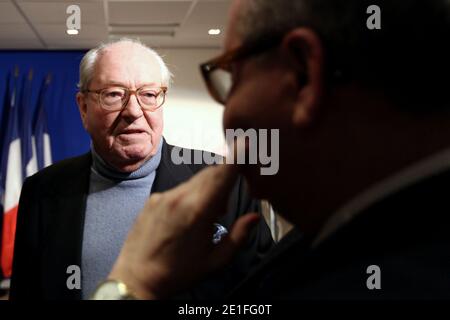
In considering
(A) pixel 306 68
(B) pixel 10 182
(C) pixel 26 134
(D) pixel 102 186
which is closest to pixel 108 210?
(D) pixel 102 186

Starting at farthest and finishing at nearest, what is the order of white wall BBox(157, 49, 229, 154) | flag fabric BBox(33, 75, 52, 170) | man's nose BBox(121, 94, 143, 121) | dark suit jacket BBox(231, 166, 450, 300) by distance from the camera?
1. white wall BBox(157, 49, 229, 154)
2. flag fabric BBox(33, 75, 52, 170)
3. man's nose BBox(121, 94, 143, 121)
4. dark suit jacket BBox(231, 166, 450, 300)

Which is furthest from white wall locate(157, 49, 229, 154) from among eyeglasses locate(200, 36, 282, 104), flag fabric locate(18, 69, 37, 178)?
eyeglasses locate(200, 36, 282, 104)

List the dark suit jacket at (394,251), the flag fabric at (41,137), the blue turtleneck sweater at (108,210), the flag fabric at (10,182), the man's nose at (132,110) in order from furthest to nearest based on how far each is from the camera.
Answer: the flag fabric at (41,137)
the flag fabric at (10,182)
the man's nose at (132,110)
the blue turtleneck sweater at (108,210)
the dark suit jacket at (394,251)

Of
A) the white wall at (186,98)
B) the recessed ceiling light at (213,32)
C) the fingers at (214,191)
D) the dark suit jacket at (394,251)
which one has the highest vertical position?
the recessed ceiling light at (213,32)

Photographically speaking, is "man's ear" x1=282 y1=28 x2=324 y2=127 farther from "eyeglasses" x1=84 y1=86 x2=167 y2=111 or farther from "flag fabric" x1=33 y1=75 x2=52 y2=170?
"flag fabric" x1=33 y1=75 x2=52 y2=170

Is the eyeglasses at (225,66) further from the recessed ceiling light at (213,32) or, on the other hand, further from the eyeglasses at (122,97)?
the recessed ceiling light at (213,32)

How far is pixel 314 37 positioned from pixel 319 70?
28 millimetres

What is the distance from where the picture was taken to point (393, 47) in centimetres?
45

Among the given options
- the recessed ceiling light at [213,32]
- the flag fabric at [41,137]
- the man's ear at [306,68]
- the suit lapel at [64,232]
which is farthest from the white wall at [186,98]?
the man's ear at [306,68]

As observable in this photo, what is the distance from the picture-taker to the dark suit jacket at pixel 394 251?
42 cm

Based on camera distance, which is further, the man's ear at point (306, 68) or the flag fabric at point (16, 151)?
the flag fabric at point (16, 151)

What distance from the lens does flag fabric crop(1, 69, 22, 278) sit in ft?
14.4

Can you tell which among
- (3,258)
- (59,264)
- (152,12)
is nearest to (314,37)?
(59,264)

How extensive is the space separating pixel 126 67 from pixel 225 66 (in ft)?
2.55
